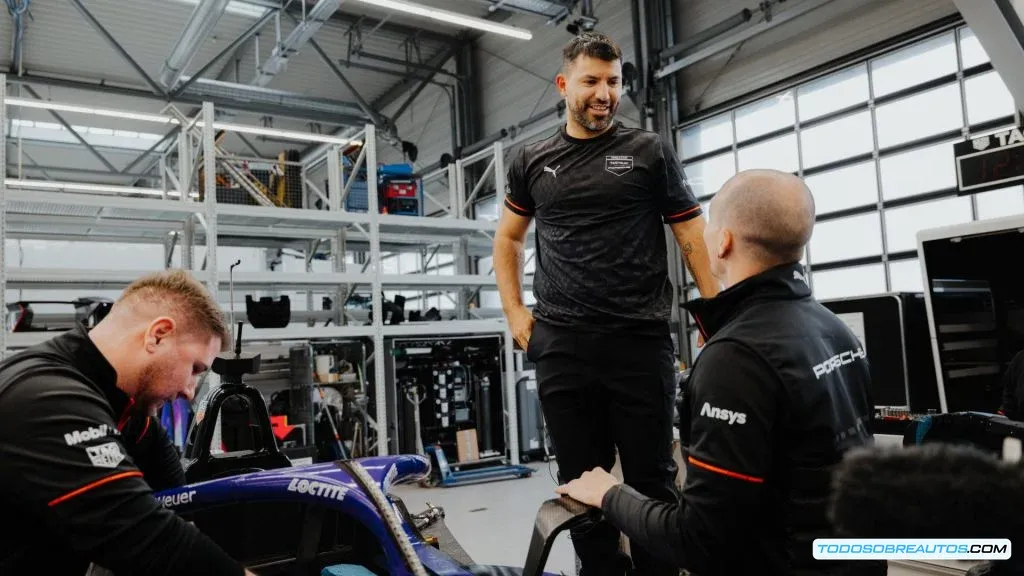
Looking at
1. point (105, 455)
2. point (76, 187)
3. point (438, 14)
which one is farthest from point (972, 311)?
point (76, 187)

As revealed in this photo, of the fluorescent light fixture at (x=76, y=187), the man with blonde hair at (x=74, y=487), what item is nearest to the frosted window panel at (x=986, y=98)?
the fluorescent light fixture at (x=76, y=187)

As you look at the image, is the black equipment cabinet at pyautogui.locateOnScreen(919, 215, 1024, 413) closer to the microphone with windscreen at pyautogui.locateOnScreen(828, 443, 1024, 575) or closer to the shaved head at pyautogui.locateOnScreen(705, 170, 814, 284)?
the shaved head at pyautogui.locateOnScreen(705, 170, 814, 284)

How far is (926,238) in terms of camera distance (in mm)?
3168

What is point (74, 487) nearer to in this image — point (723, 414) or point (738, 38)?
point (723, 414)

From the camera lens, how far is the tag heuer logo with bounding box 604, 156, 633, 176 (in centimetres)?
206

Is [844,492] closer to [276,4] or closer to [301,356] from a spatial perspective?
[301,356]

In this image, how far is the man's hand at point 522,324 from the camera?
7.11 feet

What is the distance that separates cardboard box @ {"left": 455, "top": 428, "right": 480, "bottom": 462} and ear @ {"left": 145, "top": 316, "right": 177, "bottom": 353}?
6799 mm

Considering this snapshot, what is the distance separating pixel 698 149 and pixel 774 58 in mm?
1729

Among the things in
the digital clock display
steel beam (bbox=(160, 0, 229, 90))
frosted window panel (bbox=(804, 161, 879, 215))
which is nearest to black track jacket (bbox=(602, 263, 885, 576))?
the digital clock display

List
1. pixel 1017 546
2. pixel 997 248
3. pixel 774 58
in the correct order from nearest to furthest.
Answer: pixel 1017 546, pixel 997 248, pixel 774 58

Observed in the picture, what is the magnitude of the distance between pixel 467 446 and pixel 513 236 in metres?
6.29

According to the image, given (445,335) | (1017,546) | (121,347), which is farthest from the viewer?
(445,335)

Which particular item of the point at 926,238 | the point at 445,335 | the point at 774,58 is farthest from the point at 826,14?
the point at 926,238
